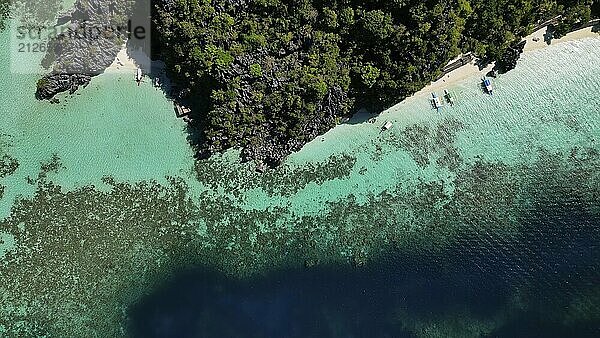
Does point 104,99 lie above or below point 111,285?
above

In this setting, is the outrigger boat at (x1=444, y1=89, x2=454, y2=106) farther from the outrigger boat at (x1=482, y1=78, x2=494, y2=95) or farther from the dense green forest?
the outrigger boat at (x1=482, y1=78, x2=494, y2=95)

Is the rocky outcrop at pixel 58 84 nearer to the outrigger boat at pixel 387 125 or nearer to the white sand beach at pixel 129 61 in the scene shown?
the white sand beach at pixel 129 61

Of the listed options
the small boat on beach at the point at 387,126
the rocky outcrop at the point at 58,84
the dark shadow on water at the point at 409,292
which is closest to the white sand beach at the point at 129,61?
the rocky outcrop at the point at 58,84

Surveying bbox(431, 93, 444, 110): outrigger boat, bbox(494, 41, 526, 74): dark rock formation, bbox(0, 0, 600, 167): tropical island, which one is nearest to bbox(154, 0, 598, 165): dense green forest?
bbox(0, 0, 600, 167): tropical island

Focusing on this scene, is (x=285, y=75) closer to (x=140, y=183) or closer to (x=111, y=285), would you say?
(x=140, y=183)

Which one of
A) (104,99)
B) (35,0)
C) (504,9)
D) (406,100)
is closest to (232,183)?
(104,99)
